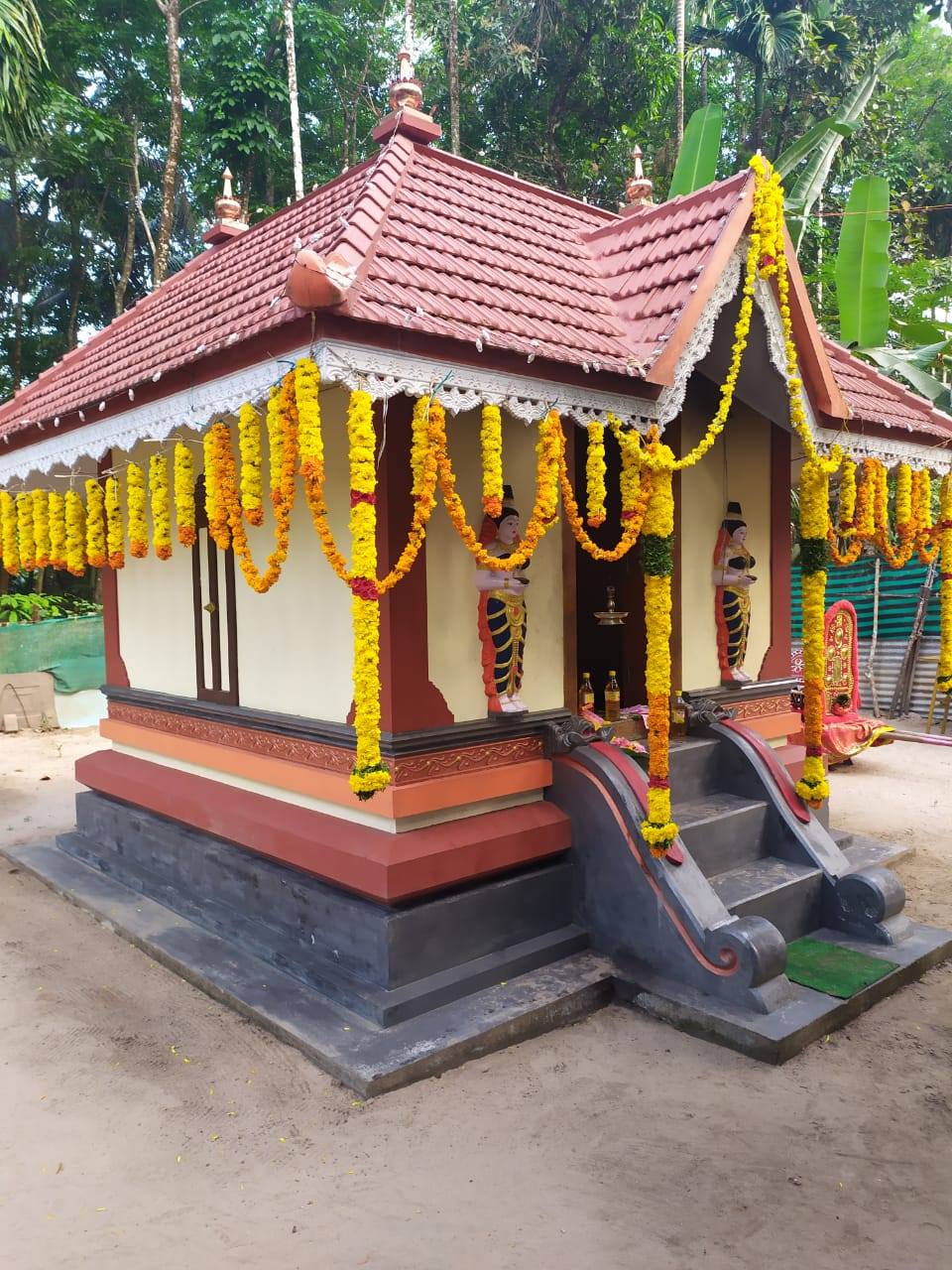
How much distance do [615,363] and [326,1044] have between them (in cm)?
342

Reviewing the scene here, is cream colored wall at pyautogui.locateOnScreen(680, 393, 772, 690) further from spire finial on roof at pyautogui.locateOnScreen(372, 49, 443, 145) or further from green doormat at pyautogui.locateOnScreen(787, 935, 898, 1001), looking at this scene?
spire finial on roof at pyautogui.locateOnScreen(372, 49, 443, 145)

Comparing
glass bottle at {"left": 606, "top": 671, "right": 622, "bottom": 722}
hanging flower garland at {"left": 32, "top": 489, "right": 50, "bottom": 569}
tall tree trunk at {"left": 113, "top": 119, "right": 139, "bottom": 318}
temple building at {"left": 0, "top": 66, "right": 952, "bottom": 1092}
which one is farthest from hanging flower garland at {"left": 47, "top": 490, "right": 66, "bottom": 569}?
tall tree trunk at {"left": 113, "top": 119, "right": 139, "bottom": 318}

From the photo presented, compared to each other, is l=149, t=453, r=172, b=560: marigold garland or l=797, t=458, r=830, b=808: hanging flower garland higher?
l=149, t=453, r=172, b=560: marigold garland

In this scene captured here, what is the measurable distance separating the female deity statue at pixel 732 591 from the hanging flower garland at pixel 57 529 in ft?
15.3

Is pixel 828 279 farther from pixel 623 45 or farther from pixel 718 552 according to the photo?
pixel 718 552

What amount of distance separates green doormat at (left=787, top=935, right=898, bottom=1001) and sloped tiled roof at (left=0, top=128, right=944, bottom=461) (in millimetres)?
3206

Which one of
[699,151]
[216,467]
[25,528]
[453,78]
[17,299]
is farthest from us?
[17,299]

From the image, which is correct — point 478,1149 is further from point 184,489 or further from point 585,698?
point 184,489

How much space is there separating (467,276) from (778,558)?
350 cm

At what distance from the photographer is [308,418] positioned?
3592mm

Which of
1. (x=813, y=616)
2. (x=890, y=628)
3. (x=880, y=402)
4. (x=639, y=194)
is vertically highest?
(x=639, y=194)

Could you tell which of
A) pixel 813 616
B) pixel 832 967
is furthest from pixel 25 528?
pixel 832 967

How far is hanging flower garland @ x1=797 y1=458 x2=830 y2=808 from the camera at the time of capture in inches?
220

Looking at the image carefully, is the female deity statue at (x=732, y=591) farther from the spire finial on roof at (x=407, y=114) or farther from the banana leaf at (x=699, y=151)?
the banana leaf at (x=699, y=151)
